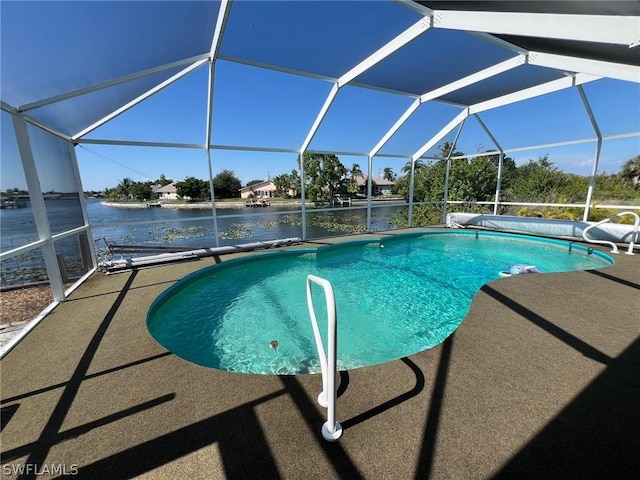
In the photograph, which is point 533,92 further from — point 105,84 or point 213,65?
point 105,84

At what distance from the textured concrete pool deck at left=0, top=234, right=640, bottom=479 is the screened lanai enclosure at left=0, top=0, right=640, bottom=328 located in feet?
6.62

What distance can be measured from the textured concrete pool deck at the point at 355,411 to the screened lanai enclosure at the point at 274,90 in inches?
79.5

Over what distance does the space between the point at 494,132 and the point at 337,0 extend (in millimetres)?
7818

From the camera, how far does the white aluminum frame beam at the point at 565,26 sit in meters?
1.74

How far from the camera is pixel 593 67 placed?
9.45ft

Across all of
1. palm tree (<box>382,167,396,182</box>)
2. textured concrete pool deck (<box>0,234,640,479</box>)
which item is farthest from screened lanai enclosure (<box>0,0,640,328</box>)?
palm tree (<box>382,167,396,182</box>)

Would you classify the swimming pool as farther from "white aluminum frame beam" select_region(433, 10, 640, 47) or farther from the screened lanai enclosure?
"white aluminum frame beam" select_region(433, 10, 640, 47)

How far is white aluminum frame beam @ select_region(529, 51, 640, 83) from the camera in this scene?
2.41m

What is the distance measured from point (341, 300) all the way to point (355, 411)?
3.09 m

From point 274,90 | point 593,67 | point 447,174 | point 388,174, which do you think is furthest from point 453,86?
point 388,174

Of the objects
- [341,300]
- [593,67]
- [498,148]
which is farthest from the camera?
[498,148]

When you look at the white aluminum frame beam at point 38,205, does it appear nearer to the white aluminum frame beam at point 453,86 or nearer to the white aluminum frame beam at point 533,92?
the white aluminum frame beam at point 453,86

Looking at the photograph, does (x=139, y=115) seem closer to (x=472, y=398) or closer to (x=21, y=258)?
(x=21, y=258)

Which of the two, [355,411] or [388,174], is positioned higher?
[388,174]
